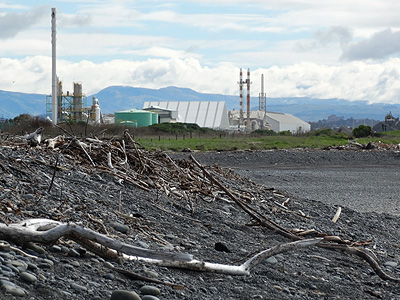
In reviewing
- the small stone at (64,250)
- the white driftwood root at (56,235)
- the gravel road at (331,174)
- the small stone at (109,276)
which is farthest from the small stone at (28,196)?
the gravel road at (331,174)

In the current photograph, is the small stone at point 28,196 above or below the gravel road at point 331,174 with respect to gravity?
above

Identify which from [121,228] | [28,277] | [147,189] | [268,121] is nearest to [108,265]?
[28,277]

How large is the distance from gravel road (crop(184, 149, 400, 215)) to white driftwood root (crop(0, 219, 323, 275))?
7.18 metres

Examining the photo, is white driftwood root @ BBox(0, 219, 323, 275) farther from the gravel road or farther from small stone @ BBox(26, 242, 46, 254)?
the gravel road

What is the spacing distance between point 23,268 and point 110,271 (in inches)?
23.8

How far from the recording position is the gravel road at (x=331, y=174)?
13.0 metres

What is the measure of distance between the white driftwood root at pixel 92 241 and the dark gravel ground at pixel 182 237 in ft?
0.19

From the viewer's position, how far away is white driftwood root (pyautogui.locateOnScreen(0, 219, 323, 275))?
12.8 ft

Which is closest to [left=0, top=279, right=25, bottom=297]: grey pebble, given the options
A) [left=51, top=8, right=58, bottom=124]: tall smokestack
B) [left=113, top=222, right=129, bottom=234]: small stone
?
[left=113, top=222, right=129, bottom=234]: small stone

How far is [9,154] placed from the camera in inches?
251

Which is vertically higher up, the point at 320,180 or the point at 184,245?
the point at 184,245

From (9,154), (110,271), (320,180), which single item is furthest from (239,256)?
(320,180)

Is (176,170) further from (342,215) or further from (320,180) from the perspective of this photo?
(320,180)

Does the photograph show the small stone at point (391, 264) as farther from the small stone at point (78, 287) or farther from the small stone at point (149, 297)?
the small stone at point (78, 287)
